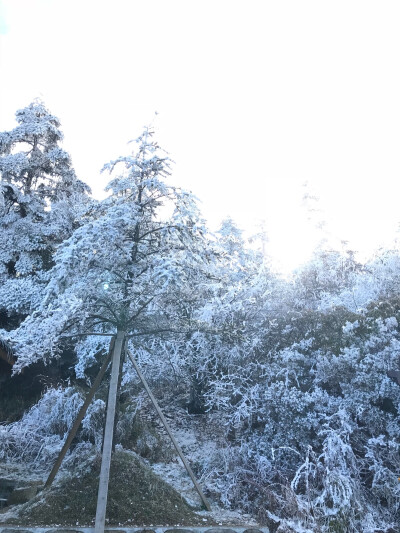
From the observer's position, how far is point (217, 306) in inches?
354

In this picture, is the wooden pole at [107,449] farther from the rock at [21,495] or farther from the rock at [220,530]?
the rock at [21,495]

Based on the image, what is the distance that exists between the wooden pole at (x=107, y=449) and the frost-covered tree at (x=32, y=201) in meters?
6.72

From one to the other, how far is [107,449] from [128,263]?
314cm

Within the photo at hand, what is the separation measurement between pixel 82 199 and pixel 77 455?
30.3 ft

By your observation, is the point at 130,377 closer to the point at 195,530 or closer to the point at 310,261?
the point at 195,530

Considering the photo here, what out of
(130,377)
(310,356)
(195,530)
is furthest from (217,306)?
(195,530)

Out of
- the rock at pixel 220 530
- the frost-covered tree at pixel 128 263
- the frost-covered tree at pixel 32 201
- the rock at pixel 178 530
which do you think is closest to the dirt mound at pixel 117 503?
the rock at pixel 178 530

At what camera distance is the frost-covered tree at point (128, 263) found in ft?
21.3

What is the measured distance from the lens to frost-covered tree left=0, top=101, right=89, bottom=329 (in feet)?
43.0

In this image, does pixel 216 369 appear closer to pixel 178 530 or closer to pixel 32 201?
pixel 178 530

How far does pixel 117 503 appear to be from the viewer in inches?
238

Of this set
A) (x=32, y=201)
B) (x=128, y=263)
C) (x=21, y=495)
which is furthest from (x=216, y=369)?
(x=32, y=201)

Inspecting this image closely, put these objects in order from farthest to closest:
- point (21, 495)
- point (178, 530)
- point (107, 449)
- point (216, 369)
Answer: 1. point (216, 369)
2. point (21, 495)
3. point (178, 530)
4. point (107, 449)

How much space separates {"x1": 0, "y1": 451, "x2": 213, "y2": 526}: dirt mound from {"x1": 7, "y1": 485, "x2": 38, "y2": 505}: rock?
31.3 inches
